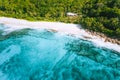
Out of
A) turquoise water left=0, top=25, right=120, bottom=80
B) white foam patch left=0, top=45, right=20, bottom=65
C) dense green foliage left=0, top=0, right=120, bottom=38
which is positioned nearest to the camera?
turquoise water left=0, top=25, right=120, bottom=80

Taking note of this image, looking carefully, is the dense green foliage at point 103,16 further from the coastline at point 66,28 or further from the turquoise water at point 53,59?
the turquoise water at point 53,59

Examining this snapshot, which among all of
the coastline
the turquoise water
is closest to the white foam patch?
the turquoise water

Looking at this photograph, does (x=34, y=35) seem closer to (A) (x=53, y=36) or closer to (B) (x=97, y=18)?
(A) (x=53, y=36)

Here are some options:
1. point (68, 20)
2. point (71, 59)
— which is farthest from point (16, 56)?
point (68, 20)

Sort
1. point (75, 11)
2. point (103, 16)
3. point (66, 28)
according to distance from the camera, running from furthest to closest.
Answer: point (75, 11), point (103, 16), point (66, 28)

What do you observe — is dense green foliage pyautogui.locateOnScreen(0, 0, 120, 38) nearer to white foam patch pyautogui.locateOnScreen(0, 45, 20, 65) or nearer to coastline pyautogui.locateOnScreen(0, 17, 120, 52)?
coastline pyautogui.locateOnScreen(0, 17, 120, 52)

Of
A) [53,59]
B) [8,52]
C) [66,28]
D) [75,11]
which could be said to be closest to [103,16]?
[75,11]

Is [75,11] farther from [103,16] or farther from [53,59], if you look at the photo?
[53,59]
